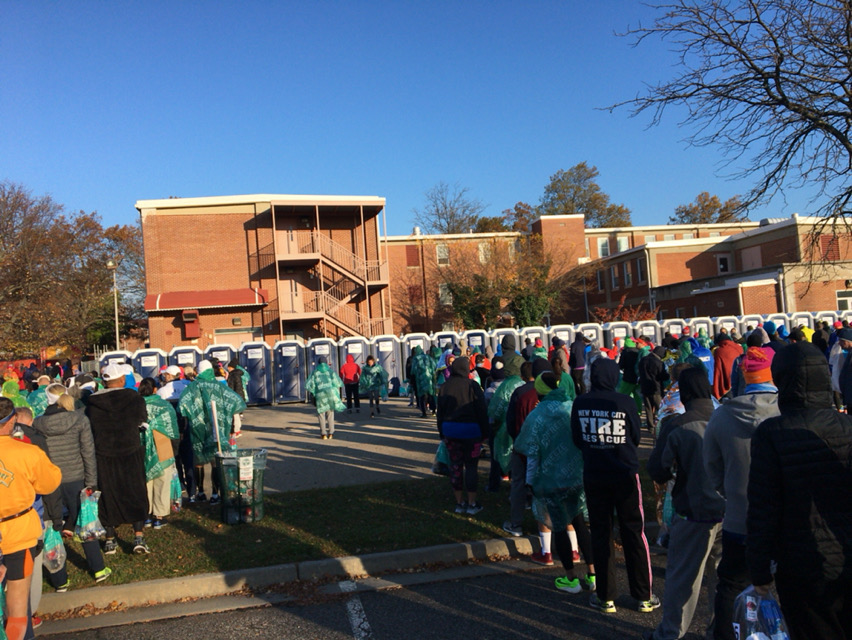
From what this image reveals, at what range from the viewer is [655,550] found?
6.41 m

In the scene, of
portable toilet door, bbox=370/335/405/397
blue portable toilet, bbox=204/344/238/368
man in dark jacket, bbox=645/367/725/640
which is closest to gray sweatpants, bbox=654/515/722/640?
man in dark jacket, bbox=645/367/725/640

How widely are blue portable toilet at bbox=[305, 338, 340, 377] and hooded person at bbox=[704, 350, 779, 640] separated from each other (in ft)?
61.7

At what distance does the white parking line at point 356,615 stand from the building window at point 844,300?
3655 centimetres

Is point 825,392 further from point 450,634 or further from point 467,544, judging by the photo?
point 467,544

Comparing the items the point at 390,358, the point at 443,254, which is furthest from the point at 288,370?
the point at 443,254

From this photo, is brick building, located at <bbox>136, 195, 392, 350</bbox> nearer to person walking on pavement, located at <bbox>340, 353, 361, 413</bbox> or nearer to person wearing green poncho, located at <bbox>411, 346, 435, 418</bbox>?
person walking on pavement, located at <bbox>340, 353, 361, 413</bbox>

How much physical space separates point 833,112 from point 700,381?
568 cm

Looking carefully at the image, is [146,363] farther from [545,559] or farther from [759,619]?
[759,619]

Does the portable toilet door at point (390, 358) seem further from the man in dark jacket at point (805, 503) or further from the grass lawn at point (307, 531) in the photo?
the man in dark jacket at point (805, 503)

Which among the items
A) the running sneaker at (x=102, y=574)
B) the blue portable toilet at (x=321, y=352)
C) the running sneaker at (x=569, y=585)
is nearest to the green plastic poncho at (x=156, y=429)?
the running sneaker at (x=102, y=574)

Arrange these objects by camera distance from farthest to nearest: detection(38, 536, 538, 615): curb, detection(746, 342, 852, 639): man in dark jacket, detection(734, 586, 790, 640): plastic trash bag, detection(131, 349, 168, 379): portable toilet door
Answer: detection(131, 349, 168, 379): portable toilet door → detection(38, 536, 538, 615): curb → detection(734, 586, 790, 640): plastic trash bag → detection(746, 342, 852, 639): man in dark jacket

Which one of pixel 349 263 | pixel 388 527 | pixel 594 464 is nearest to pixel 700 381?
pixel 594 464

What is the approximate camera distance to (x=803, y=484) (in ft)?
9.36

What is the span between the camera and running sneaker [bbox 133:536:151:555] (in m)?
6.80
